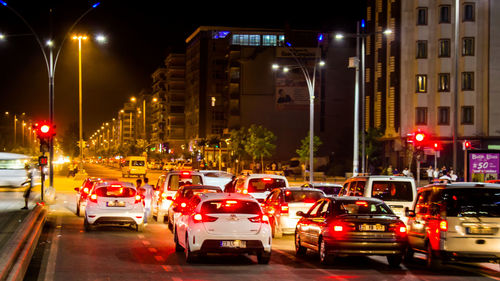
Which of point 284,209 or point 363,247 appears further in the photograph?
point 284,209

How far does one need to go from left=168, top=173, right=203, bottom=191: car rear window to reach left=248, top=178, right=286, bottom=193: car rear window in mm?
2571

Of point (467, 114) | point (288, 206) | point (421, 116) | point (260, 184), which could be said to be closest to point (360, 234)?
point (288, 206)

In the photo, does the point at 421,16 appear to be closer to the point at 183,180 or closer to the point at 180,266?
the point at 183,180

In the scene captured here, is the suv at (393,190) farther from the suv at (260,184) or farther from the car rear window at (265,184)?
the car rear window at (265,184)

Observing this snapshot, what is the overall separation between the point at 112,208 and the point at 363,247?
32.5ft

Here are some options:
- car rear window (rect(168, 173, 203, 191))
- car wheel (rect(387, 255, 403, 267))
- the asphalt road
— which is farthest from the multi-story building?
car wheel (rect(387, 255, 403, 267))

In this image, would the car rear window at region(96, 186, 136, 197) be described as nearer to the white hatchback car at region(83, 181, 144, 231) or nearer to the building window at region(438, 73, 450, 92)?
the white hatchback car at region(83, 181, 144, 231)

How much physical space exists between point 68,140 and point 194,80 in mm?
70666

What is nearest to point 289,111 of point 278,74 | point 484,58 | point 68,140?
point 278,74

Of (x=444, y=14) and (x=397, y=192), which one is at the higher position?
(x=444, y=14)

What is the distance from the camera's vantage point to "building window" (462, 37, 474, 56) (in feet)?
215

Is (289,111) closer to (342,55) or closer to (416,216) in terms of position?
(342,55)

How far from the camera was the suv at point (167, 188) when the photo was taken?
84.6 ft

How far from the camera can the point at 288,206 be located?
19.9 metres
